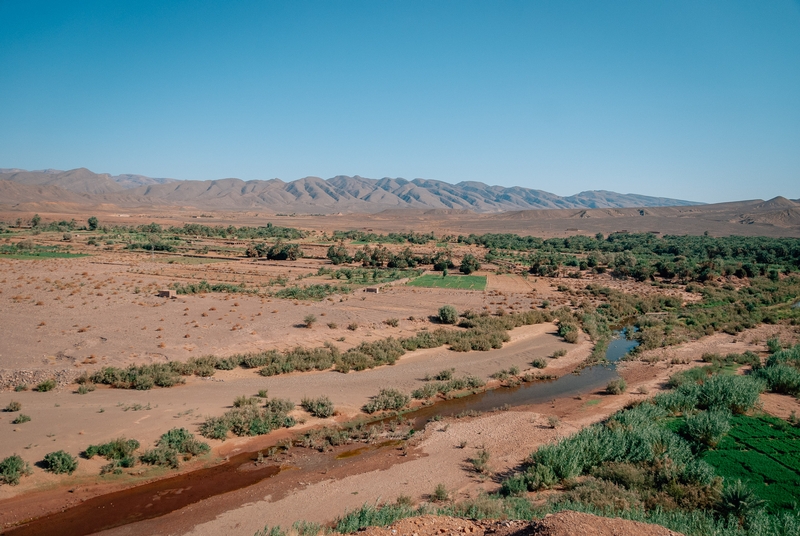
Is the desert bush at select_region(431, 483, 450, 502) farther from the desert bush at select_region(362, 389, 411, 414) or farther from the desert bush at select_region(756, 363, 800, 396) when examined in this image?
the desert bush at select_region(756, 363, 800, 396)

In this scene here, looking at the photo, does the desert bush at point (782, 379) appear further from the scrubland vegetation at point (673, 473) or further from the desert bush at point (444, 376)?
the desert bush at point (444, 376)

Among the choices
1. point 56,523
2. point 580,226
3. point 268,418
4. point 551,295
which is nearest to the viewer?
point 56,523

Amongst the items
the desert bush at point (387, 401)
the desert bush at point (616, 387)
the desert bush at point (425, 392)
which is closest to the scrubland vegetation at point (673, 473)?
the desert bush at point (616, 387)

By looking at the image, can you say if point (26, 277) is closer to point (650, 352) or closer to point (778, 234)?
point (650, 352)

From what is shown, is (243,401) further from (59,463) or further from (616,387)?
(616,387)

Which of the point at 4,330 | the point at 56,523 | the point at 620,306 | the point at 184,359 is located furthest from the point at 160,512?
the point at 620,306

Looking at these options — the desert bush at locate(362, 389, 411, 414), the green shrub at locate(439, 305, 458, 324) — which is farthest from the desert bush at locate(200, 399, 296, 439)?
the green shrub at locate(439, 305, 458, 324)

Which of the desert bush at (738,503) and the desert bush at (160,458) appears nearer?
Result: the desert bush at (738,503)
